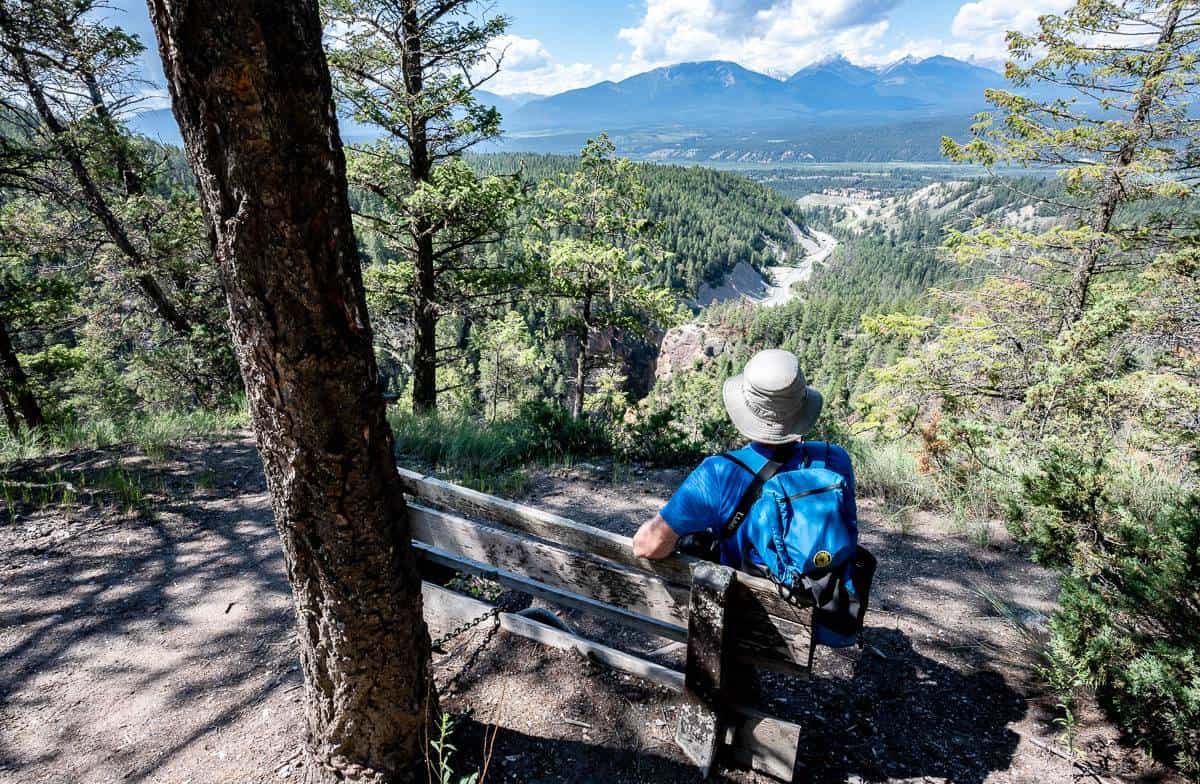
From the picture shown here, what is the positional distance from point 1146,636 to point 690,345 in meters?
81.4

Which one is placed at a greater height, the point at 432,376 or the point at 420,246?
the point at 420,246

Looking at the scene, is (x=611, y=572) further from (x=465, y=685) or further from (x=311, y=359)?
(x=311, y=359)

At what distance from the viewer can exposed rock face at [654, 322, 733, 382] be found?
81594 millimetres

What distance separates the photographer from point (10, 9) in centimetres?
713

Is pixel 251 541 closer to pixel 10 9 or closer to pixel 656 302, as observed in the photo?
pixel 10 9

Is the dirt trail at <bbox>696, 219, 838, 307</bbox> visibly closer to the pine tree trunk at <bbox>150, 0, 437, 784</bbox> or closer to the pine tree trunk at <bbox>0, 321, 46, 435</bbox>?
the pine tree trunk at <bbox>0, 321, 46, 435</bbox>

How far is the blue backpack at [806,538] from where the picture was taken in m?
2.12

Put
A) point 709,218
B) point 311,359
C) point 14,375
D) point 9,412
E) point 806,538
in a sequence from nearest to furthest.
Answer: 1. point 311,359
2. point 806,538
3. point 14,375
4. point 9,412
5. point 709,218

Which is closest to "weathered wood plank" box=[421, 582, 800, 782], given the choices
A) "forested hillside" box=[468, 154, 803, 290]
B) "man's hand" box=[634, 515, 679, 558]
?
"man's hand" box=[634, 515, 679, 558]

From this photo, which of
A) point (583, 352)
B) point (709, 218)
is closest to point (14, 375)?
point (583, 352)

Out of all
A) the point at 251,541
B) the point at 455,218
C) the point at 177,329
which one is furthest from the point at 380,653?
the point at 177,329

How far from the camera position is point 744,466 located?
2336 millimetres

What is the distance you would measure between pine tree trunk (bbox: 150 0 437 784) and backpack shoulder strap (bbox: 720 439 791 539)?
51.1 inches

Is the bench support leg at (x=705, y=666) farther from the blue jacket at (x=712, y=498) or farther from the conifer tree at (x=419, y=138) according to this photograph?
the conifer tree at (x=419, y=138)
